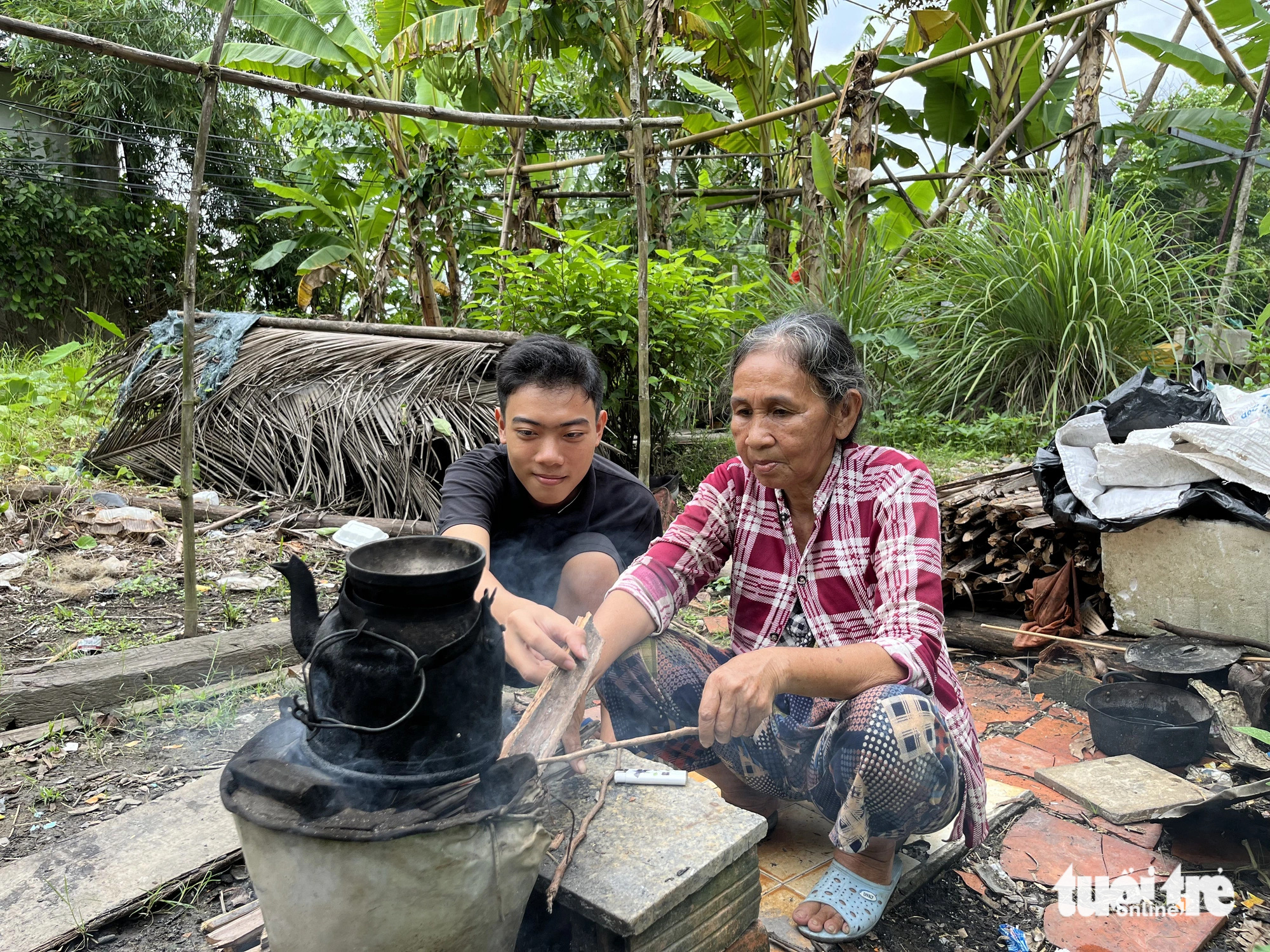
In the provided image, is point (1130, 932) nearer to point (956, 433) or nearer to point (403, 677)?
point (403, 677)

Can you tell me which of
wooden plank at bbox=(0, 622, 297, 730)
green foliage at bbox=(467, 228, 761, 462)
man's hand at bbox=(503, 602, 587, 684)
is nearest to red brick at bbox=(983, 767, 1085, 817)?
man's hand at bbox=(503, 602, 587, 684)

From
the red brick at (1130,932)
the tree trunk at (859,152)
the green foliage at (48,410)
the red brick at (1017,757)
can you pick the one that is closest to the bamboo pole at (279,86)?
the red brick at (1017,757)

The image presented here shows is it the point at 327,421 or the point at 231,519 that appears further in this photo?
the point at 327,421

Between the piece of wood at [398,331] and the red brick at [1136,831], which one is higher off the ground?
the piece of wood at [398,331]

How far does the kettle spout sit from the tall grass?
5.41 metres

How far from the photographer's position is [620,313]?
17.7ft

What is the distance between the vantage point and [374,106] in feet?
→ 9.61

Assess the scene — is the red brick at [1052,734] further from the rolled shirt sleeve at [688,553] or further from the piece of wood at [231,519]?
the piece of wood at [231,519]

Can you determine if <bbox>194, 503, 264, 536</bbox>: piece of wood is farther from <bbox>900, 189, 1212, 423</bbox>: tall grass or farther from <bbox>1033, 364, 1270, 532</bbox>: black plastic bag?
<bbox>900, 189, 1212, 423</bbox>: tall grass

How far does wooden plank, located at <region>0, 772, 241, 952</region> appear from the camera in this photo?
6.18ft

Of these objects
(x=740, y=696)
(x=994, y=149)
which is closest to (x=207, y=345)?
(x=740, y=696)

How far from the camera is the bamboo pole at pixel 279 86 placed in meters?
2.49

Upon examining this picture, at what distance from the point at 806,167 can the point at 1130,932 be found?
6.99 metres

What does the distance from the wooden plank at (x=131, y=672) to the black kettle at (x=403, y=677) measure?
2114 mm
